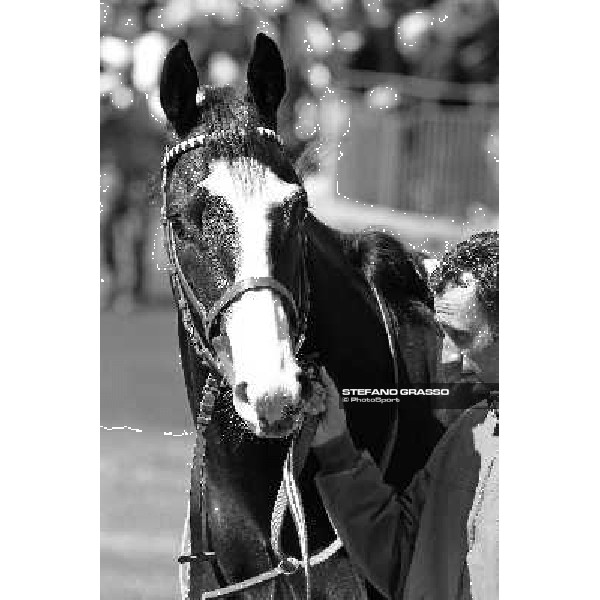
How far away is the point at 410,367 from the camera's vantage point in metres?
2.83

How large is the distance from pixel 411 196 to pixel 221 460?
2.79 feet

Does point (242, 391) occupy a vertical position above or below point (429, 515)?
above

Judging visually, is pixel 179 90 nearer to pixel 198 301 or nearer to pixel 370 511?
pixel 198 301

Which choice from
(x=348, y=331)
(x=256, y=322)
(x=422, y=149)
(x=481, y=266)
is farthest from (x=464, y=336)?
(x=256, y=322)

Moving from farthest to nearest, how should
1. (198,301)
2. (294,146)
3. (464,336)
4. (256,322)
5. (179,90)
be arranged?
(464,336), (294,146), (179,90), (198,301), (256,322)

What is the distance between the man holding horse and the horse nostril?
0.43 metres

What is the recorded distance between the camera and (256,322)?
88.9 inches

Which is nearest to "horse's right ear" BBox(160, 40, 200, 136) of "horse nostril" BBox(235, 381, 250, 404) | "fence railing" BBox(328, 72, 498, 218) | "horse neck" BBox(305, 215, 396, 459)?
"horse neck" BBox(305, 215, 396, 459)

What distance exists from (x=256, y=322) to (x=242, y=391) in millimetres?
143

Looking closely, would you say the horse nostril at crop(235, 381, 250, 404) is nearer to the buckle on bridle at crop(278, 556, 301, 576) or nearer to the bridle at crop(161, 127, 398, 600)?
the bridle at crop(161, 127, 398, 600)

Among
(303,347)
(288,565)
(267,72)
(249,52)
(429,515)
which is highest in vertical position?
(249,52)

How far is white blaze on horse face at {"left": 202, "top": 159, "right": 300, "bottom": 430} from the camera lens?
7.34 feet
